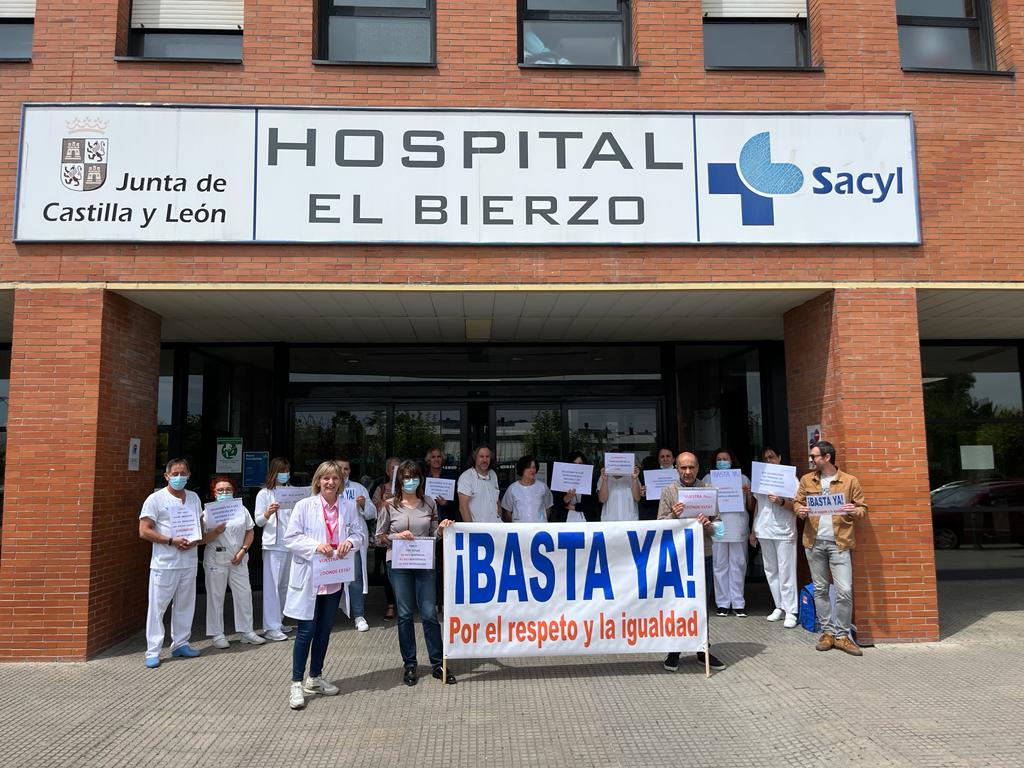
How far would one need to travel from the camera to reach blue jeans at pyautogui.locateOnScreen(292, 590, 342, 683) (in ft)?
17.4

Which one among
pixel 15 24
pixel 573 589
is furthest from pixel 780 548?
pixel 15 24

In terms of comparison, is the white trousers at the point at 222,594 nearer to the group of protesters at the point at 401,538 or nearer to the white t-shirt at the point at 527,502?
the group of protesters at the point at 401,538

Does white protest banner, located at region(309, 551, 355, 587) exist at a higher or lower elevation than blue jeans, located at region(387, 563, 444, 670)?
higher

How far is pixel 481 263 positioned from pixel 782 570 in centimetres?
465

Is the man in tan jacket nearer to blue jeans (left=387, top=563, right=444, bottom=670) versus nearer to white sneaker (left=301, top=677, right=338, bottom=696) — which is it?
blue jeans (left=387, top=563, right=444, bottom=670)

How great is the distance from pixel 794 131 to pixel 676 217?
1.57 metres

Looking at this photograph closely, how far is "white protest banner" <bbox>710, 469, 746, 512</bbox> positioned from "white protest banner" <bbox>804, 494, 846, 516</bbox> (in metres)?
1.28

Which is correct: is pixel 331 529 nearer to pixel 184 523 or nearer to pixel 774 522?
pixel 184 523

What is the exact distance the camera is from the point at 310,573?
529 cm

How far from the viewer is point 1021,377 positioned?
1076 centimetres

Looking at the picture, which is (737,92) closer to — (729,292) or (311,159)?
(729,292)

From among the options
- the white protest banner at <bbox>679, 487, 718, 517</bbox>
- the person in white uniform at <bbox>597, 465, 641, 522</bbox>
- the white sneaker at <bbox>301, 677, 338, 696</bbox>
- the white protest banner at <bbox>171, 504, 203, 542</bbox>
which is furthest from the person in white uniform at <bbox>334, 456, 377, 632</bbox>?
the white protest banner at <bbox>679, 487, 718, 517</bbox>

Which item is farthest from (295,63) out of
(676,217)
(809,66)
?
(809,66)

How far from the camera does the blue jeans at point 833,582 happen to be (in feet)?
21.7
